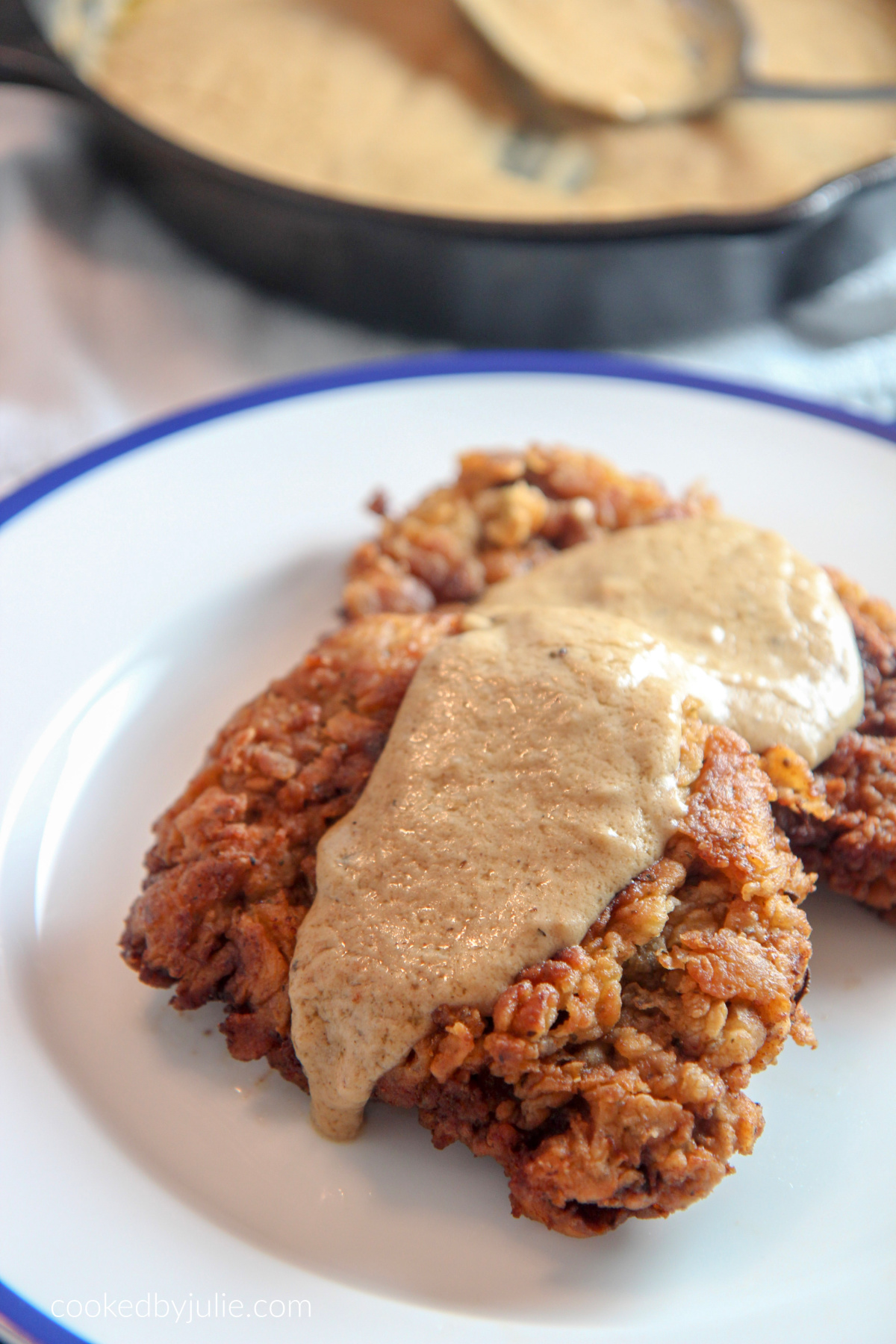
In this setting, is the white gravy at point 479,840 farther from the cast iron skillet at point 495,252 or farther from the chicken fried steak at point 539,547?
the cast iron skillet at point 495,252

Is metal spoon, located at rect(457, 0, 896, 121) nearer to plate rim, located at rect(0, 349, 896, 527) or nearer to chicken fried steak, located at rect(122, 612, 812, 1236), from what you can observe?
plate rim, located at rect(0, 349, 896, 527)

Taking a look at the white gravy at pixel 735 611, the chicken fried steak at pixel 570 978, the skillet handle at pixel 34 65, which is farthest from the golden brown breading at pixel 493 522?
the skillet handle at pixel 34 65

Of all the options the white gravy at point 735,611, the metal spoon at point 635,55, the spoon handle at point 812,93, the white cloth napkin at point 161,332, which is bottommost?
the white cloth napkin at point 161,332

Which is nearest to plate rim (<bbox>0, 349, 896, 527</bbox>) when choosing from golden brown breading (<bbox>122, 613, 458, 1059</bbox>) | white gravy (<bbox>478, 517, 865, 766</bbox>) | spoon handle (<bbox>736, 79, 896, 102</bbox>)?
white gravy (<bbox>478, 517, 865, 766</bbox>)

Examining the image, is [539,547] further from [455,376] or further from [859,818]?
[859,818]

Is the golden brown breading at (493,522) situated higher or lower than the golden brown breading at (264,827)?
higher

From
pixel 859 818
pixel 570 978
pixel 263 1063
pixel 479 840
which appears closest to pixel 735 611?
pixel 859 818

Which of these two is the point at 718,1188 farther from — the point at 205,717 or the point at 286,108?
the point at 286,108
